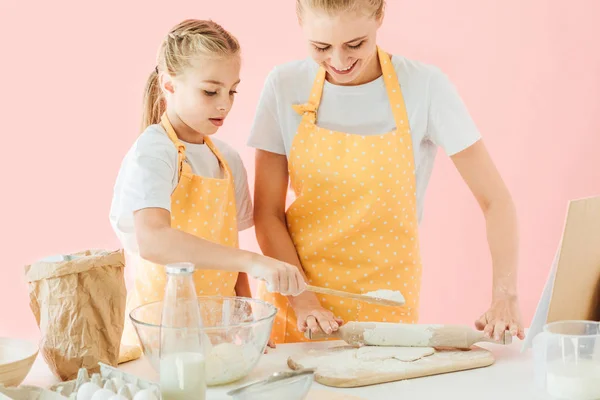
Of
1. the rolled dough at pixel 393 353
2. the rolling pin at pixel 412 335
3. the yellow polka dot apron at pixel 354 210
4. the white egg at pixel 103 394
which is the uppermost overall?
the yellow polka dot apron at pixel 354 210

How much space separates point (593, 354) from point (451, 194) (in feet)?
6.77

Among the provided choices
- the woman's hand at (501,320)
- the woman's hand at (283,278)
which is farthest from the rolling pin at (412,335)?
the woman's hand at (283,278)

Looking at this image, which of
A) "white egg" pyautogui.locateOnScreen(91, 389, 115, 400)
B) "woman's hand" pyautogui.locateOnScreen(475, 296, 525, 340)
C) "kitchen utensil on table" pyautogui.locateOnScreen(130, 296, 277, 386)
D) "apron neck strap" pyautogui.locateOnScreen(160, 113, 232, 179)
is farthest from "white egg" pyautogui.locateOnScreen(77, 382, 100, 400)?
"woman's hand" pyautogui.locateOnScreen(475, 296, 525, 340)

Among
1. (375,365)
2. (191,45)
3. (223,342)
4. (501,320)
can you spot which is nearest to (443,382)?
(375,365)

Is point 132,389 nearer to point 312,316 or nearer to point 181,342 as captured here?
point 181,342

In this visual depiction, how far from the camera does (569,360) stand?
1.32 metres

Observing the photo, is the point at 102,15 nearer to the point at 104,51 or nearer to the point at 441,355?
the point at 104,51

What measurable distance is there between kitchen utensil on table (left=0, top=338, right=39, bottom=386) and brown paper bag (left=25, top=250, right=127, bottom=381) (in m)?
0.03

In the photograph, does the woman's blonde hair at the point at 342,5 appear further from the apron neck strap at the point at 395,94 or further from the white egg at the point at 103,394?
the white egg at the point at 103,394

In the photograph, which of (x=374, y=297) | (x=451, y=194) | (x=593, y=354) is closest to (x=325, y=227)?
(x=374, y=297)

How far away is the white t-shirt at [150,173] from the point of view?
1.58m

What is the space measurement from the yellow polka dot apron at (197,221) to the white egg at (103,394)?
2.02ft

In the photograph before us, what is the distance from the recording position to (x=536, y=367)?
1366 millimetres

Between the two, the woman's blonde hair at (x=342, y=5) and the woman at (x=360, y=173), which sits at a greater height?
the woman's blonde hair at (x=342, y=5)
